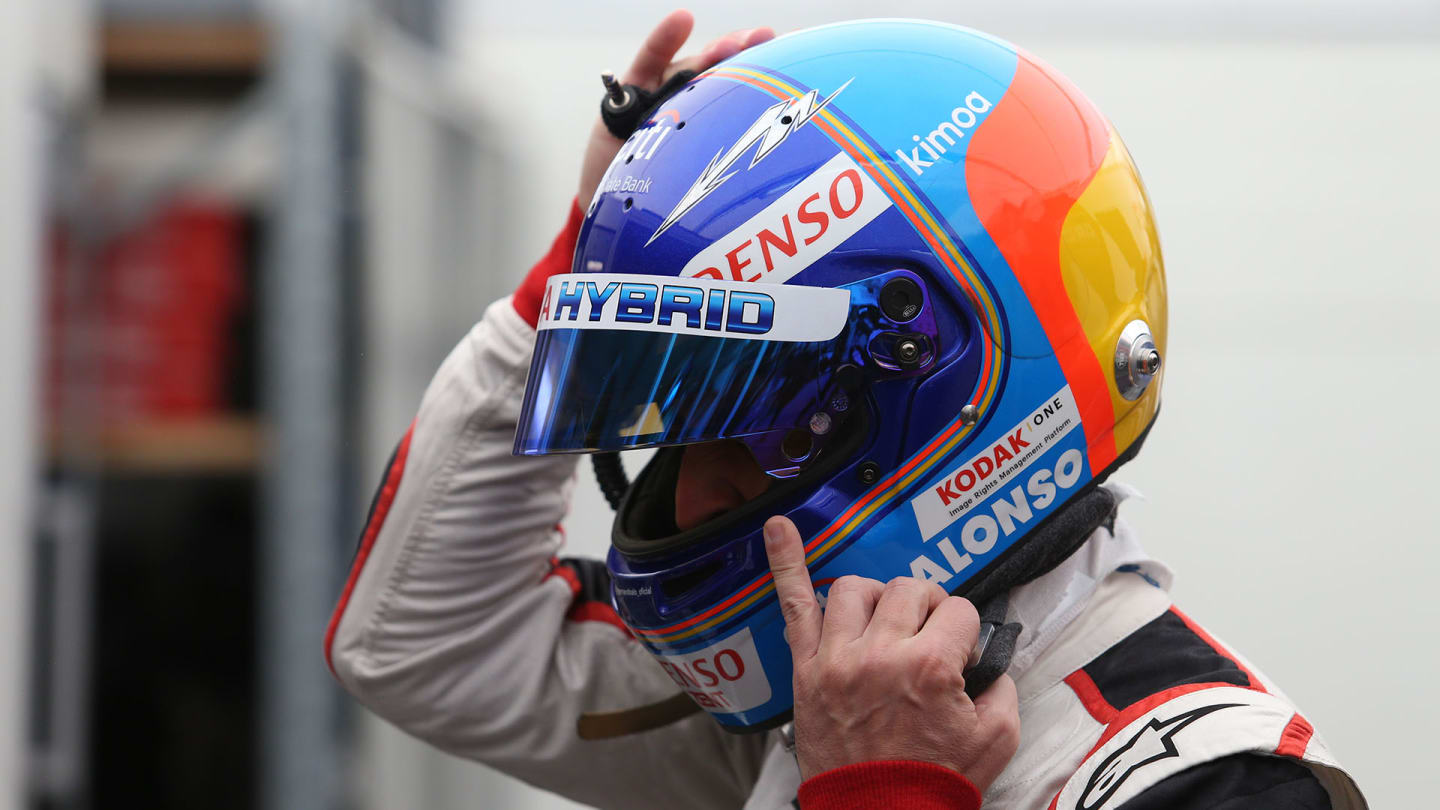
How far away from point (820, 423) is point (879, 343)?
62 millimetres

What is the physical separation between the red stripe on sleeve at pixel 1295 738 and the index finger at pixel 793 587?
26 centimetres

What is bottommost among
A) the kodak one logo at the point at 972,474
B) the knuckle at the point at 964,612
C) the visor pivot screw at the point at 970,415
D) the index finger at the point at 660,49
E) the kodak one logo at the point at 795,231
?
the knuckle at the point at 964,612

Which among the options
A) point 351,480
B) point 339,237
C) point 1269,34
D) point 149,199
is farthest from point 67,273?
point 1269,34

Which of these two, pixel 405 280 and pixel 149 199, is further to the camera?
pixel 405 280

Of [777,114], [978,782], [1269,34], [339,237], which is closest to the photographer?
[978,782]

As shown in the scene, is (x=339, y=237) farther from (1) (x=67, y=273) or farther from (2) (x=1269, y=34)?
(2) (x=1269, y=34)

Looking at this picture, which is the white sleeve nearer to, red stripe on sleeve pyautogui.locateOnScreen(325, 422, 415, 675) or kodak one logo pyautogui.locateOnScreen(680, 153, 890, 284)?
red stripe on sleeve pyautogui.locateOnScreen(325, 422, 415, 675)

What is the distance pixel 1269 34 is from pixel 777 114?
188 cm

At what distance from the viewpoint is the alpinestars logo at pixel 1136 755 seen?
640 millimetres

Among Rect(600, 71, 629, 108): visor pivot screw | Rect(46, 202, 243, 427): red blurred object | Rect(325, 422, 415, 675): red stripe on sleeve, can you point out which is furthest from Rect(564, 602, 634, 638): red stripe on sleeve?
Rect(46, 202, 243, 427): red blurred object

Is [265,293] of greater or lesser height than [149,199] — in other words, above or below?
below

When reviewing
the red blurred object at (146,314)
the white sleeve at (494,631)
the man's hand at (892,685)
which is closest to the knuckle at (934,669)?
the man's hand at (892,685)

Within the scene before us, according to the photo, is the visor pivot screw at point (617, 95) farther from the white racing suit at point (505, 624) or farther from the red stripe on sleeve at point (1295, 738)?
the red stripe on sleeve at point (1295, 738)

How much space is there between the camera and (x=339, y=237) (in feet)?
6.84
